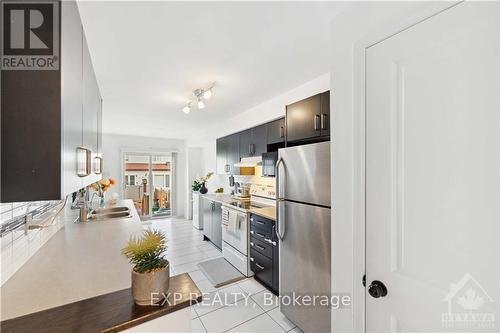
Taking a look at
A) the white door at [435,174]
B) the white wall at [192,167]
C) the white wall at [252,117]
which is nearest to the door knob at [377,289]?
the white door at [435,174]

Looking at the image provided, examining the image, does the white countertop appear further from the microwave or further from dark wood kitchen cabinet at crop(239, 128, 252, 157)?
dark wood kitchen cabinet at crop(239, 128, 252, 157)

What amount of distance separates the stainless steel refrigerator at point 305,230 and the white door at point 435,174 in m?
0.45

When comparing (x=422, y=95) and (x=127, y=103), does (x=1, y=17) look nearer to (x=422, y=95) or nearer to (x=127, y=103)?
(x=422, y=95)

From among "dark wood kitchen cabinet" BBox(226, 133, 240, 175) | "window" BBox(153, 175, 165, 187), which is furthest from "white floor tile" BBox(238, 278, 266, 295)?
"window" BBox(153, 175, 165, 187)

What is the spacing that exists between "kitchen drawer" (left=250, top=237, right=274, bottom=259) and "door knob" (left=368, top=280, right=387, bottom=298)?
1.49 meters

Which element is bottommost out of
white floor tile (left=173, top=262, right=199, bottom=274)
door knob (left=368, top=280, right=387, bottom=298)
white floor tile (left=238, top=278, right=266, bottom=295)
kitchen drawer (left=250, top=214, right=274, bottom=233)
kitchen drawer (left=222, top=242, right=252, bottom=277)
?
white floor tile (left=173, top=262, right=199, bottom=274)

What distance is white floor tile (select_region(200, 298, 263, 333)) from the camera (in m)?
2.05

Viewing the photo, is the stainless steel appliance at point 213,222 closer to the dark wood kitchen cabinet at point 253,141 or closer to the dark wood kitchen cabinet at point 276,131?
the dark wood kitchen cabinet at point 253,141

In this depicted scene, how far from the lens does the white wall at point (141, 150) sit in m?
5.77

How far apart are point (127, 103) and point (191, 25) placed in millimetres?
2225

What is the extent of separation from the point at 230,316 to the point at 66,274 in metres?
1.57

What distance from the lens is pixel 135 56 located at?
6.24 feet

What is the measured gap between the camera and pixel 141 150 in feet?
20.2

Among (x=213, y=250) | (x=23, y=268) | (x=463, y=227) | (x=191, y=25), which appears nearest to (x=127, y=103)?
(x=191, y=25)
